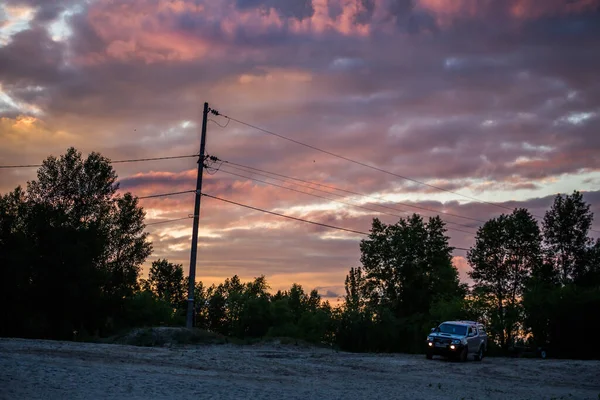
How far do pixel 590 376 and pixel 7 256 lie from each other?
40009 mm

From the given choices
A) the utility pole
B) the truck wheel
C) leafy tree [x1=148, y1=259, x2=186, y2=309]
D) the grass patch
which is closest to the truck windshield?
the truck wheel

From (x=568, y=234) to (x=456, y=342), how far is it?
46.6 metres

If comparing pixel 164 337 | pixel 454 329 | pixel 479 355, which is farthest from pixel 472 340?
pixel 164 337

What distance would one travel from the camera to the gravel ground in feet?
49.9

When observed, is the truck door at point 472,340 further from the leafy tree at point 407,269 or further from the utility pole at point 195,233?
the leafy tree at point 407,269

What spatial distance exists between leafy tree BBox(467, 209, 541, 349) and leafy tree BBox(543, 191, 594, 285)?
1.64 metres

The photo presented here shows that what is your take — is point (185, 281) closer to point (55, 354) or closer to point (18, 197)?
point (18, 197)

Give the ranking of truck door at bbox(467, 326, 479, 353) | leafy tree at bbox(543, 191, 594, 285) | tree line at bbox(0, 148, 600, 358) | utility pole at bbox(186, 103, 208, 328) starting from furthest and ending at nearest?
leafy tree at bbox(543, 191, 594, 285) < tree line at bbox(0, 148, 600, 358) < utility pole at bbox(186, 103, 208, 328) < truck door at bbox(467, 326, 479, 353)

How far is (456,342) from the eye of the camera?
33.0 metres

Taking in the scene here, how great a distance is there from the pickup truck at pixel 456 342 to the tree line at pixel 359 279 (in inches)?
292

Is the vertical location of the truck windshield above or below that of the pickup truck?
above

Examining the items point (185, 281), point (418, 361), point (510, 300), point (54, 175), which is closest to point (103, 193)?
point (54, 175)

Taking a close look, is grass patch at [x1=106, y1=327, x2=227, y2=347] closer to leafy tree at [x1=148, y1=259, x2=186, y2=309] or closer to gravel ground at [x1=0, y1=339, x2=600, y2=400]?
gravel ground at [x1=0, y1=339, x2=600, y2=400]

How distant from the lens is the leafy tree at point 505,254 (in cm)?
7369
